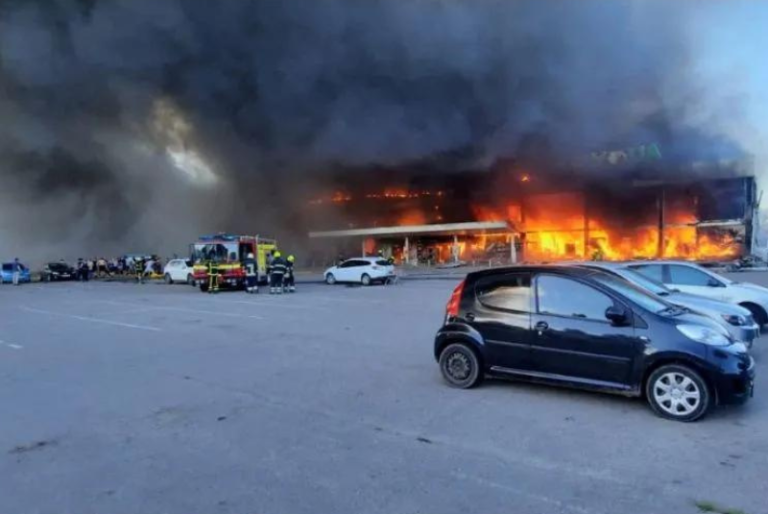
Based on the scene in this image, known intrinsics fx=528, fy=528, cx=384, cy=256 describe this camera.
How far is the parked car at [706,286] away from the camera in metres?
8.73

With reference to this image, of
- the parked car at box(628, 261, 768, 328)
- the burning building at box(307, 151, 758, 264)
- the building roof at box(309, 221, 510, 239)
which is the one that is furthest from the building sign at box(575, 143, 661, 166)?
the parked car at box(628, 261, 768, 328)

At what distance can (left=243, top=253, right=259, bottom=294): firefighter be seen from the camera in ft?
67.1

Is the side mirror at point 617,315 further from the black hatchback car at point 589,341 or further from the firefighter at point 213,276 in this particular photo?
the firefighter at point 213,276

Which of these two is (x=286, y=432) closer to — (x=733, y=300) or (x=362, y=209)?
(x=733, y=300)

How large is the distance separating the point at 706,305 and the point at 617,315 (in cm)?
358

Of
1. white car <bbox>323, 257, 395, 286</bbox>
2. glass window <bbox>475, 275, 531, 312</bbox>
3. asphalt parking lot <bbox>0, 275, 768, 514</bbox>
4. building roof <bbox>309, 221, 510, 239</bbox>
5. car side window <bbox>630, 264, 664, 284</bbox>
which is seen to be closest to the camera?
asphalt parking lot <bbox>0, 275, 768, 514</bbox>

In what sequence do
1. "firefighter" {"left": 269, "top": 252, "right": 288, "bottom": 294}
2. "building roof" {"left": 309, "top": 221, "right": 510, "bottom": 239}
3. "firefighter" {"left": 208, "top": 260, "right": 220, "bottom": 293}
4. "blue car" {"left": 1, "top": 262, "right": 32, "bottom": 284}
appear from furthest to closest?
"building roof" {"left": 309, "top": 221, "right": 510, "bottom": 239} < "blue car" {"left": 1, "top": 262, "right": 32, "bottom": 284} < "firefighter" {"left": 208, "top": 260, "right": 220, "bottom": 293} < "firefighter" {"left": 269, "top": 252, "right": 288, "bottom": 294}

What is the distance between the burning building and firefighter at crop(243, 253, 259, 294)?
1044 inches

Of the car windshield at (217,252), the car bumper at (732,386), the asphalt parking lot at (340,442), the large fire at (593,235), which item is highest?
the large fire at (593,235)

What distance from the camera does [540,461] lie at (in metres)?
3.60

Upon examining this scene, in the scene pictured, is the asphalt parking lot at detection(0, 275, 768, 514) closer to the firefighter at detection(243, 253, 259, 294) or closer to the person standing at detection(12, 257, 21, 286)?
the firefighter at detection(243, 253, 259, 294)

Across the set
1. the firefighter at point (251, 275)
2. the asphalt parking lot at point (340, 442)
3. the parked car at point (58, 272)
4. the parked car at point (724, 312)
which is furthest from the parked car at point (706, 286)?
the parked car at point (58, 272)

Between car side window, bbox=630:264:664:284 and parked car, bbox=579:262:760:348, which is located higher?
car side window, bbox=630:264:664:284

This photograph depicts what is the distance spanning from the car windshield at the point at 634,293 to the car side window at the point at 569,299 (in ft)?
0.49
